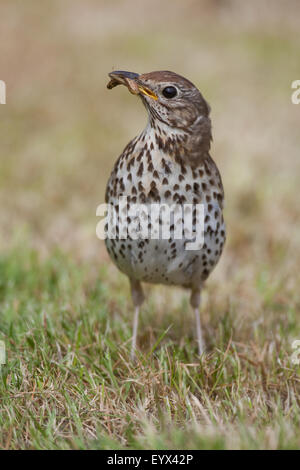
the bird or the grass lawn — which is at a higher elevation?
the bird

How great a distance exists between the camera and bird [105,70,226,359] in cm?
339

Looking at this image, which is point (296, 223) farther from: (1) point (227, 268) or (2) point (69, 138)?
(2) point (69, 138)

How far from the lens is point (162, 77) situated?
11.0ft

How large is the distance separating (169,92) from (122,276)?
2254mm

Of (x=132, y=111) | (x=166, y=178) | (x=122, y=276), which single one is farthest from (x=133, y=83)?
(x=132, y=111)

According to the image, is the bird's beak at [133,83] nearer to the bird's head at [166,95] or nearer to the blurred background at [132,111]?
the bird's head at [166,95]

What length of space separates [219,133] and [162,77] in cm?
603

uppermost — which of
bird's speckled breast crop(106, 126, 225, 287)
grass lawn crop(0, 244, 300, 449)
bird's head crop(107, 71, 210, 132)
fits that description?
bird's head crop(107, 71, 210, 132)

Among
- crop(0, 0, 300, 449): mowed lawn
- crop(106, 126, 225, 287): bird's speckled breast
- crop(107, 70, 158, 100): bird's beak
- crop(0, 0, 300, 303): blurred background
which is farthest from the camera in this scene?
crop(0, 0, 300, 303): blurred background

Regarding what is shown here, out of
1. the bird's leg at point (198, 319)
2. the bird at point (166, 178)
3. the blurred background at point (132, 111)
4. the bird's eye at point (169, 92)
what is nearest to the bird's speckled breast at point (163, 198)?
the bird at point (166, 178)

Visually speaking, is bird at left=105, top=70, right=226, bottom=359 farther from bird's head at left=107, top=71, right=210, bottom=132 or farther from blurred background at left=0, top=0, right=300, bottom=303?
blurred background at left=0, top=0, right=300, bottom=303

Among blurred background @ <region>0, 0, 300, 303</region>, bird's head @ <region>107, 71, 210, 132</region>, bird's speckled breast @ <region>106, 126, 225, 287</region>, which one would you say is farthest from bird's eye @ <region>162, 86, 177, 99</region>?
blurred background @ <region>0, 0, 300, 303</region>

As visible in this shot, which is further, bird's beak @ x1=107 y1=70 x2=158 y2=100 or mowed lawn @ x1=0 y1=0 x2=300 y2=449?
bird's beak @ x1=107 y1=70 x2=158 y2=100

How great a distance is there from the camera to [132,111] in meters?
10.4
